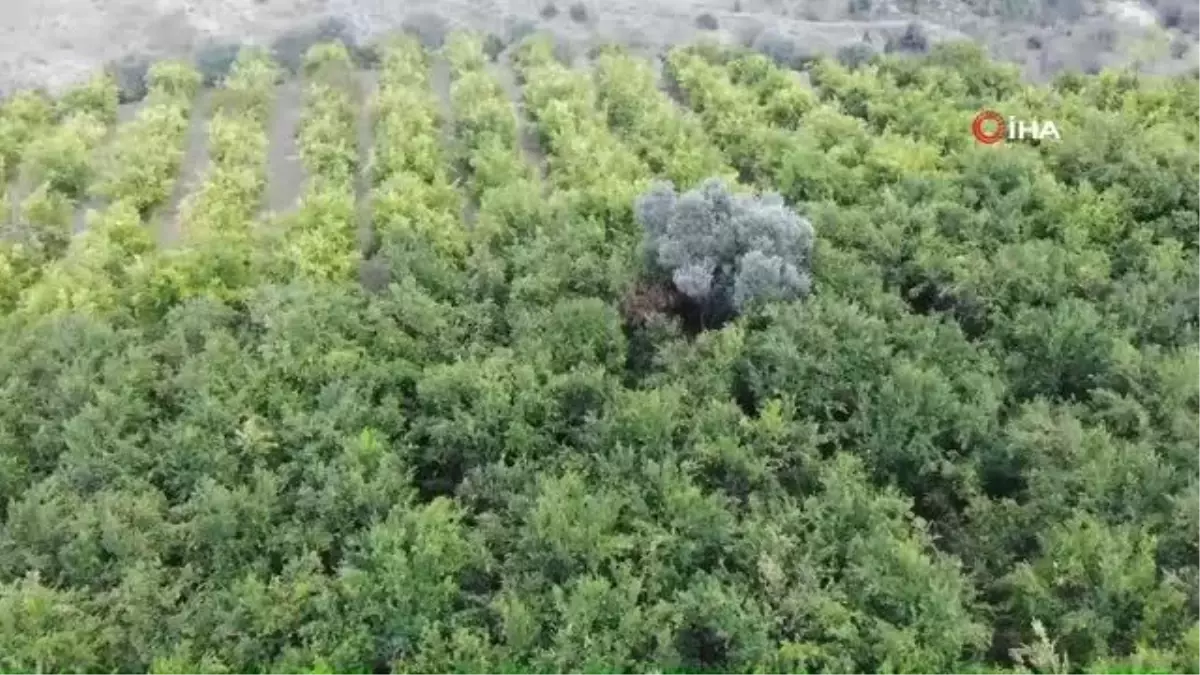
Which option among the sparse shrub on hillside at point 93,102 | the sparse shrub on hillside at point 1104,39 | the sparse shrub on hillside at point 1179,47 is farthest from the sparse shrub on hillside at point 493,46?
the sparse shrub on hillside at point 1179,47

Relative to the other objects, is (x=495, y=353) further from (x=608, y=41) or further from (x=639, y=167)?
(x=608, y=41)

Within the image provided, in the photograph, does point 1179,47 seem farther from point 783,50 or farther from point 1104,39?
point 783,50

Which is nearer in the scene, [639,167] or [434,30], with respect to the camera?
[639,167]

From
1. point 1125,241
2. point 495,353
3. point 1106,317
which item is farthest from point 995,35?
point 495,353

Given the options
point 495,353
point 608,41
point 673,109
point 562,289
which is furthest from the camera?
point 608,41

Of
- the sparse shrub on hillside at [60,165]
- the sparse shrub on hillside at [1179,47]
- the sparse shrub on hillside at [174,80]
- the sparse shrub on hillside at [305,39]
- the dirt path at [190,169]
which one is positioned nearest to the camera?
the dirt path at [190,169]

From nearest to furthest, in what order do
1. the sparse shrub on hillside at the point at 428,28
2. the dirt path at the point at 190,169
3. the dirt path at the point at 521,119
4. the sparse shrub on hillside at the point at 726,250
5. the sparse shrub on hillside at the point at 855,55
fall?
the sparse shrub on hillside at the point at 726,250
the dirt path at the point at 190,169
the dirt path at the point at 521,119
the sparse shrub on hillside at the point at 855,55
the sparse shrub on hillside at the point at 428,28

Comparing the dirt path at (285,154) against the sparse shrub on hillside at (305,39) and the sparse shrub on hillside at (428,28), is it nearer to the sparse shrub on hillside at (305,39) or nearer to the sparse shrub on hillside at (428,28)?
the sparse shrub on hillside at (305,39)
